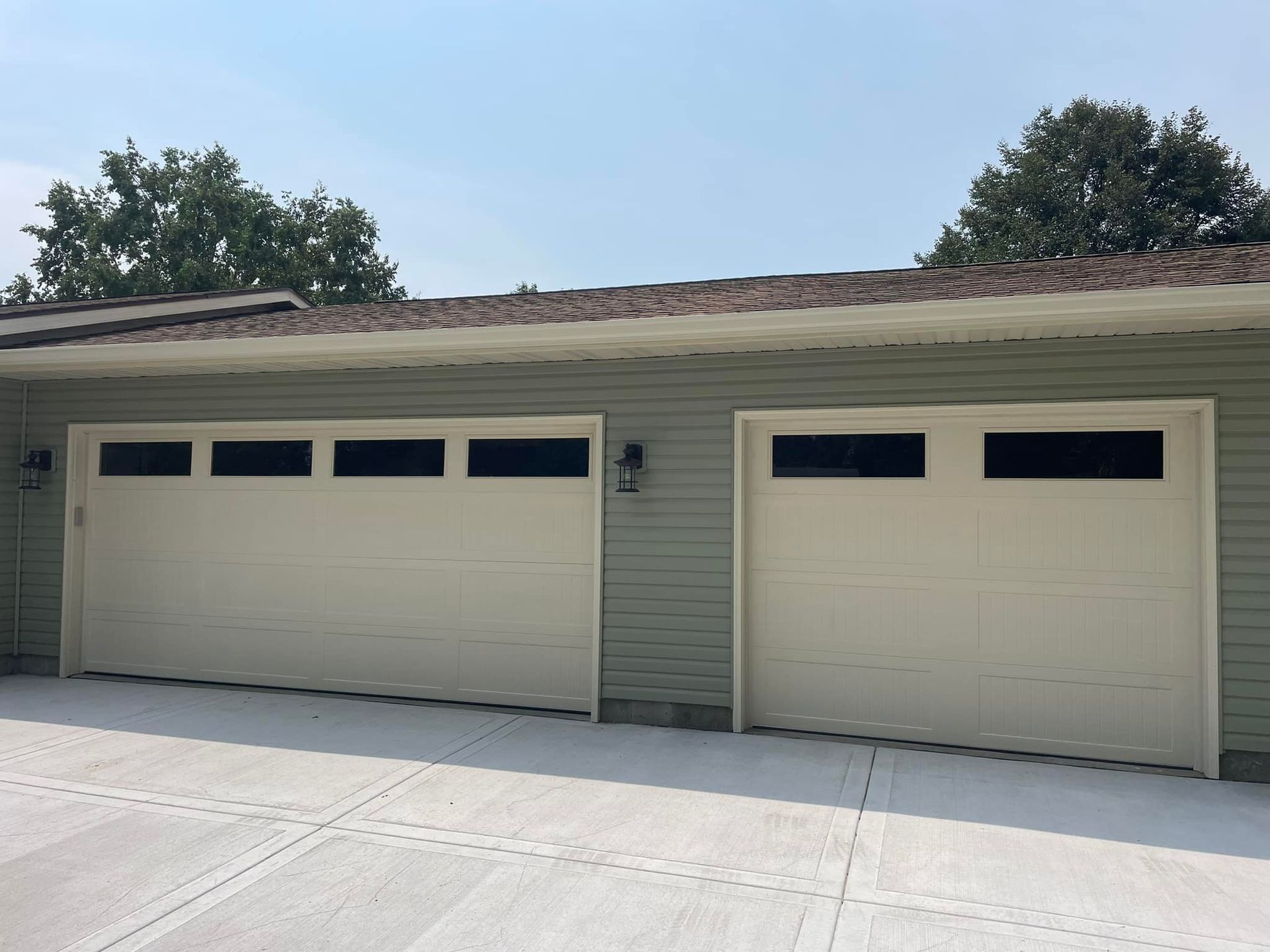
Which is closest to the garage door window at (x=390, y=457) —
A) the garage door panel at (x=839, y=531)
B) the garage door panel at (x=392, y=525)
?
the garage door panel at (x=392, y=525)

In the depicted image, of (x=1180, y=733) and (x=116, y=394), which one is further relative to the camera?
(x=116, y=394)

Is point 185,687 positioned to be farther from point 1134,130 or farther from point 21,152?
point 1134,130

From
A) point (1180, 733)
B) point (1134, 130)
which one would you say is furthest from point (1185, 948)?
point (1134, 130)

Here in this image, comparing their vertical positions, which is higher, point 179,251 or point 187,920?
point 179,251

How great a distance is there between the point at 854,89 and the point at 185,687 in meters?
11.9

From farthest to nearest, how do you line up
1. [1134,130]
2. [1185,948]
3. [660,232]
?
[1134,130], [660,232], [1185,948]

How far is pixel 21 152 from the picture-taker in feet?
61.8

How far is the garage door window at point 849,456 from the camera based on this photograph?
5184 millimetres

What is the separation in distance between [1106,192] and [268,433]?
21227 millimetres

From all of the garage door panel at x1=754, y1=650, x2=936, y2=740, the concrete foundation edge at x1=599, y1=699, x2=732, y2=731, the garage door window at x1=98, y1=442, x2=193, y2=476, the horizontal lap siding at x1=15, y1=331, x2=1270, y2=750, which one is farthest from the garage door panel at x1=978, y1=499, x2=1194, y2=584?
the garage door window at x1=98, y1=442, x2=193, y2=476

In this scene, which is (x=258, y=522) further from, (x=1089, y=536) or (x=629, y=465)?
(x=1089, y=536)

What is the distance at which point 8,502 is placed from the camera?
271 inches

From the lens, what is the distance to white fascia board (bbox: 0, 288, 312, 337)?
6629mm

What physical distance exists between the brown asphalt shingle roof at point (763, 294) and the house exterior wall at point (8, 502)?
795 mm
